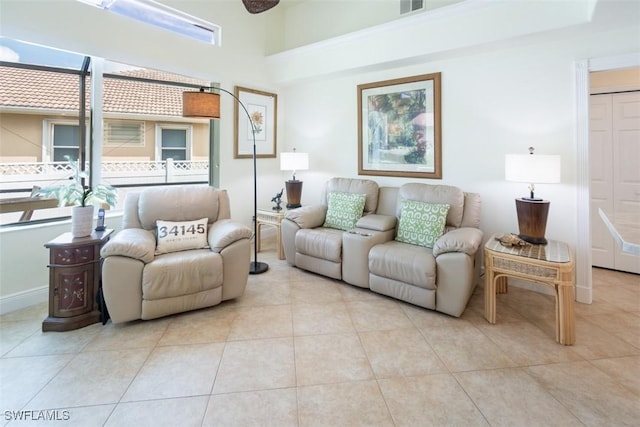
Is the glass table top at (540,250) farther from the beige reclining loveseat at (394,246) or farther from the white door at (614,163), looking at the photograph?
the white door at (614,163)

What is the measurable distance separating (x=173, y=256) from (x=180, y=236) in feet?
0.95

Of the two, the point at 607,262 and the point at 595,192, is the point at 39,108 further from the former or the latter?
the point at 607,262

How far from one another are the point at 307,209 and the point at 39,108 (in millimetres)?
2819

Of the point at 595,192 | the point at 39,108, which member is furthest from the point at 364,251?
the point at 39,108

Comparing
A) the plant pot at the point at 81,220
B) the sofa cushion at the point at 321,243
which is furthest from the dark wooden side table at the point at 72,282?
the sofa cushion at the point at 321,243

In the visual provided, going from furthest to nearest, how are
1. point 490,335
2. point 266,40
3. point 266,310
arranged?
point 266,40, point 266,310, point 490,335

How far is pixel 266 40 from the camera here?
15.9 feet

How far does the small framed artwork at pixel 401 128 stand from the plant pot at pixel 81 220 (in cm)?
308

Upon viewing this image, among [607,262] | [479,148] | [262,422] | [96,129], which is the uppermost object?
[96,129]

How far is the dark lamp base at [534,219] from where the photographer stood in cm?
271

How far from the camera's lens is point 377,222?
347 cm

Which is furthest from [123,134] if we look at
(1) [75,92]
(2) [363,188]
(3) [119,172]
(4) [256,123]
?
(2) [363,188]

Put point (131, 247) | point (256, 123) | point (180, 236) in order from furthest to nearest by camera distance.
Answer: point (256, 123) < point (180, 236) < point (131, 247)

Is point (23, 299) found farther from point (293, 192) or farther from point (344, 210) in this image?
point (344, 210)
